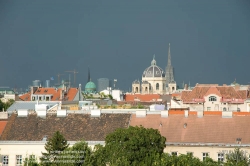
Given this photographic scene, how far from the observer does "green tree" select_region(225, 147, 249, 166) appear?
210ft

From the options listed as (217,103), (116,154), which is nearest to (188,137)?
(116,154)

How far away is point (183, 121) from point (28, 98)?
9379 centimetres

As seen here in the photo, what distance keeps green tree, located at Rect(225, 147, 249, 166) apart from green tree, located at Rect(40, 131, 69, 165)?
12.6m

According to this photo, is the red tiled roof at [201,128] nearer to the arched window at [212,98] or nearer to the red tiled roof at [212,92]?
the red tiled roof at [212,92]

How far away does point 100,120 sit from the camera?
8200 centimetres

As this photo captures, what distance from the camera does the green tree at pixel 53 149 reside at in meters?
66.4

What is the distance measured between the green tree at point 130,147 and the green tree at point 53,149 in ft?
10.3

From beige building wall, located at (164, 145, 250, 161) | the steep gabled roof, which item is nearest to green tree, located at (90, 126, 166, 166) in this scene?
beige building wall, located at (164, 145, 250, 161)

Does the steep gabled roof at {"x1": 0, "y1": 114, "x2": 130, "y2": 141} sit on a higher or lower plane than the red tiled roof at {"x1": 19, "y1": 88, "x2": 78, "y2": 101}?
lower

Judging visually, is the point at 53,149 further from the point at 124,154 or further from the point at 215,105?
the point at 215,105

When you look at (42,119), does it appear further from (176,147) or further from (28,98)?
(28,98)

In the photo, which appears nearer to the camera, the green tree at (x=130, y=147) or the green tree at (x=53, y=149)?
the green tree at (x=130, y=147)

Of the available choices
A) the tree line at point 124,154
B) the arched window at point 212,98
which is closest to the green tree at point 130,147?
the tree line at point 124,154

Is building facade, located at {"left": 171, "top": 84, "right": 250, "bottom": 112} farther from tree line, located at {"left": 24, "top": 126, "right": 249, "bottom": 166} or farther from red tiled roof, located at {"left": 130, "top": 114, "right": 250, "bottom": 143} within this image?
tree line, located at {"left": 24, "top": 126, "right": 249, "bottom": 166}
